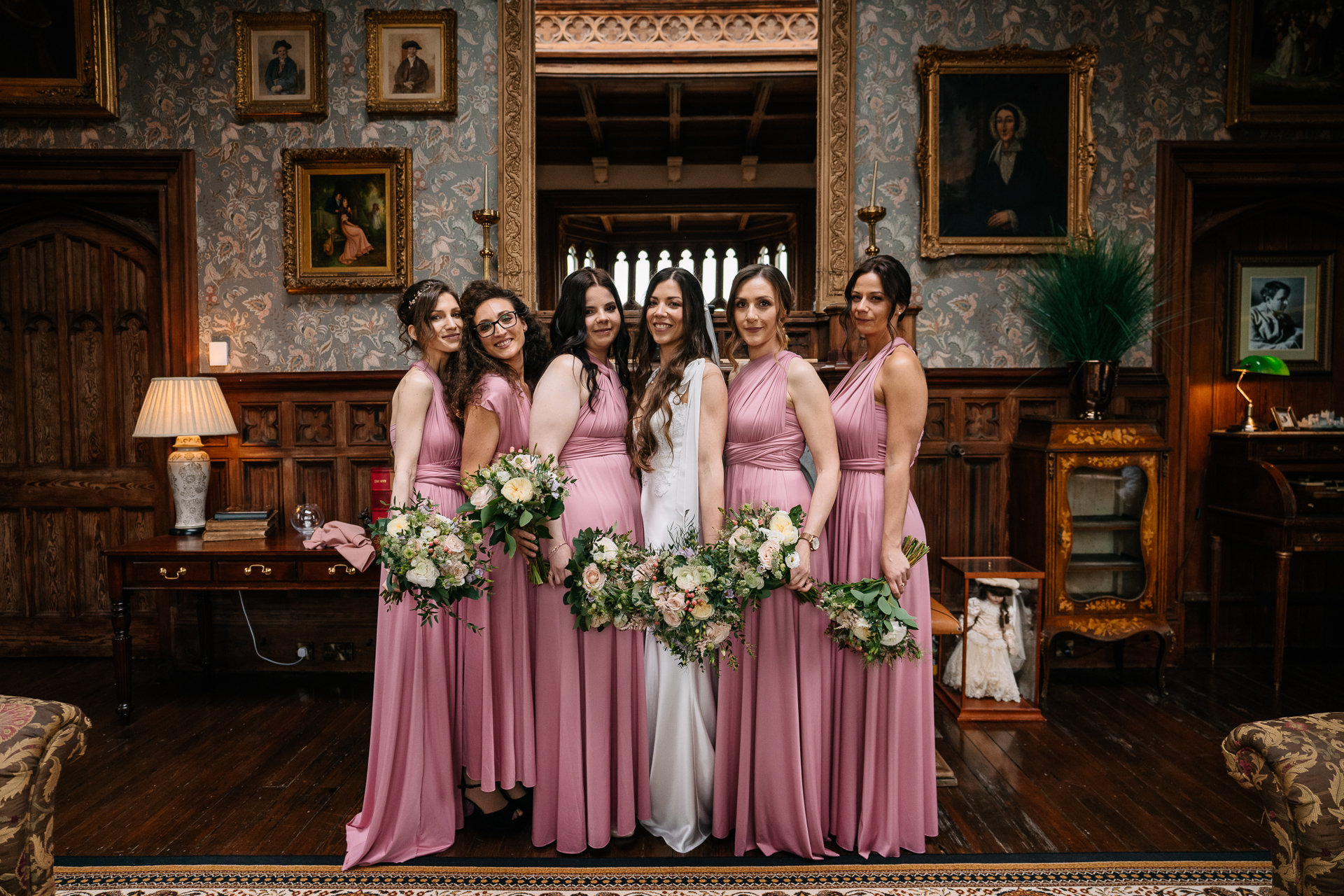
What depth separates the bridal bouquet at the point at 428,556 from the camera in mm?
2250

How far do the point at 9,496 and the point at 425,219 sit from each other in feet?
10.5

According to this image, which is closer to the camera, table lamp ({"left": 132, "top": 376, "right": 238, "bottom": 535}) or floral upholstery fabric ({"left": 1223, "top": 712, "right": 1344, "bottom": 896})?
floral upholstery fabric ({"left": 1223, "top": 712, "right": 1344, "bottom": 896})

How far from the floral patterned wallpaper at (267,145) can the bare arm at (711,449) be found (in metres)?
2.30

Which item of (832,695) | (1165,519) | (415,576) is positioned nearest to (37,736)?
(415,576)

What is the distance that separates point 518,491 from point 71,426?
4.13m

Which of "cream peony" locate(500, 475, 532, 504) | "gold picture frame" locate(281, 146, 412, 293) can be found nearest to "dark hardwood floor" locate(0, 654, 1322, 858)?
"cream peony" locate(500, 475, 532, 504)

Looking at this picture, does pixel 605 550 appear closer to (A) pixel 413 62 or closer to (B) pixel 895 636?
(B) pixel 895 636

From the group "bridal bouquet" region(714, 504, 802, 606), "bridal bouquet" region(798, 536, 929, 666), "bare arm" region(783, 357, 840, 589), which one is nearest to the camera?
"bridal bouquet" region(714, 504, 802, 606)

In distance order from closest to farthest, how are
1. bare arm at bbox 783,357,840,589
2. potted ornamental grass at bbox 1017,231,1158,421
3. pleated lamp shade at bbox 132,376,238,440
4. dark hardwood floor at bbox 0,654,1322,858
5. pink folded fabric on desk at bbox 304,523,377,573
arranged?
bare arm at bbox 783,357,840,589 < dark hardwood floor at bbox 0,654,1322,858 < pink folded fabric on desk at bbox 304,523,377,573 < pleated lamp shade at bbox 132,376,238,440 < potted ornamental grass at bbox 1017,231,1158,421

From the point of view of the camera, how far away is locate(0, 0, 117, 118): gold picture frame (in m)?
4.19

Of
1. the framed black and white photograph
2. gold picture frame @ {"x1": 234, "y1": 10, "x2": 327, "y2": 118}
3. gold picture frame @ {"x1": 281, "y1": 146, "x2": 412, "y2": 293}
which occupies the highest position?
gold picture frame @ {"x1": 234, "y1": 10, "x2": 327, "y2": 118}

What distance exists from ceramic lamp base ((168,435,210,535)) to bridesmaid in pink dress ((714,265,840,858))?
3.18m

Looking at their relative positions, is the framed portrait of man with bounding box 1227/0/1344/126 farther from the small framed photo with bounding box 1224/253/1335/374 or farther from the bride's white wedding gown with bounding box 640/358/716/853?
the bride's white wedding gown with bounding box 640/358/716/853

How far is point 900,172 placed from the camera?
4250 mm
